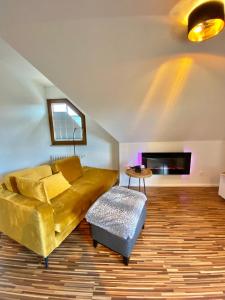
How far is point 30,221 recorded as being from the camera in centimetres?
172

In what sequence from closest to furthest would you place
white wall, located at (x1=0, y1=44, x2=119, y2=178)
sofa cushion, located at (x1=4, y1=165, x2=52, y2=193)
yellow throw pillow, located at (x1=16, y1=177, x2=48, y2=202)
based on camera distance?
yellow throw pillow, located at (x1=16, y1=177, x2=48, y2=202), sofa cushion, located at (x1=4, y1=165, x2=52, y2=193), white wall, located at (x1=0, y1=44, x2=119, y2=178)

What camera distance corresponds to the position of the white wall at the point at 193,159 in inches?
142

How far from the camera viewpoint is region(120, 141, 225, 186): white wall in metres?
3.61

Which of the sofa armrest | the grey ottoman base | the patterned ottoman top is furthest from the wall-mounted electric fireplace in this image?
the sofa armrest

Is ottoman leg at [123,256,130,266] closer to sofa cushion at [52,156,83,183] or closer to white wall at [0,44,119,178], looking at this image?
sofa cushion at [52,156,83,183]

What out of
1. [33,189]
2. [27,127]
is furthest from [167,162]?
[27,127]

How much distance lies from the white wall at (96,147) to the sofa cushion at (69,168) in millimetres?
1206

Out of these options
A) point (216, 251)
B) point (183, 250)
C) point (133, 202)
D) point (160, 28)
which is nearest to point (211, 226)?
point (216, 251)

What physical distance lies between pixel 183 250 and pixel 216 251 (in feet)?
1.26

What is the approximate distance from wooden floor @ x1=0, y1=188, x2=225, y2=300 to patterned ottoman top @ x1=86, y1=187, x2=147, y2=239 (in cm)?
42

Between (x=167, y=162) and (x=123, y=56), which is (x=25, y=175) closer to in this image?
(x=123, y=56)

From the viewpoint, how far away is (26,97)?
3.90 meters

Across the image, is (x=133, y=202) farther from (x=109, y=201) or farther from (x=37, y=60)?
(x=37, y=60)

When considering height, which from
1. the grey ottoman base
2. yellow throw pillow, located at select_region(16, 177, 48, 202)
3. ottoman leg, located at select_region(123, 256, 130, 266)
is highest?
yellow throw pillow, located at select_region(16, 177, 48, 202)
